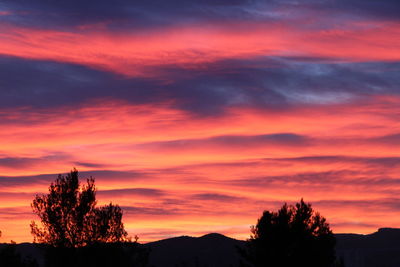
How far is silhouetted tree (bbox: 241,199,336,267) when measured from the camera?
68938 mm

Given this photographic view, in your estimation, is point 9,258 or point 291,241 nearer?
point 9,258

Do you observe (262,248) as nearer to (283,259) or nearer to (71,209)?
(283,259)

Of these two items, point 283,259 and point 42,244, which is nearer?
point 42,244

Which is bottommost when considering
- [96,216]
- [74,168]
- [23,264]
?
[23,264]

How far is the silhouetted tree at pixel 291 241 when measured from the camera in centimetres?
6894

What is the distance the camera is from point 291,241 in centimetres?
6969

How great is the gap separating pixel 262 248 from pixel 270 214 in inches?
156

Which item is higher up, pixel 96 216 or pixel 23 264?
pixel 96 216

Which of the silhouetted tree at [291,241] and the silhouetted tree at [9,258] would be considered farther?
the silhouetted tree at [291,241]

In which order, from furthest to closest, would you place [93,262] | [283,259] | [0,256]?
[283,259]
[93,262]
[0,256]

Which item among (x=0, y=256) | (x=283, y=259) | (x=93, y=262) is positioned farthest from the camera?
(x=283, y=259)

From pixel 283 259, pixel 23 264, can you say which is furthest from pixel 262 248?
pixel 23 264

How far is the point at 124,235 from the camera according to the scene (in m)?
67.2

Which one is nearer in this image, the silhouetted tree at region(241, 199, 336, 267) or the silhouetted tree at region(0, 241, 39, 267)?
the silhouetted tree at region(0, 241, 39, 267)
